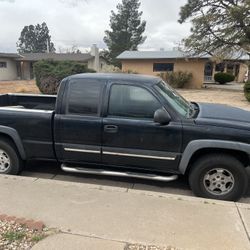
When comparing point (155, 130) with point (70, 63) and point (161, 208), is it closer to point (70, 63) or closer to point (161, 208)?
point (161, 208)

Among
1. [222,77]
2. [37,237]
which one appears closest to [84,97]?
[37,237]

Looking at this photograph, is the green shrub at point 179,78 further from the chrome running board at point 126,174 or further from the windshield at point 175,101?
the chrome running board at point 126,174

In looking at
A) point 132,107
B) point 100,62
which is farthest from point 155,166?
point 100,62

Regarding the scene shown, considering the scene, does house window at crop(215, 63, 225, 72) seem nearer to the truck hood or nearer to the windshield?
the truck hood

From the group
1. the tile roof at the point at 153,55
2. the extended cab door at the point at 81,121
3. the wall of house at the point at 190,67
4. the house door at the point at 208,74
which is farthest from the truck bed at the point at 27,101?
the house door at the point at 208,74

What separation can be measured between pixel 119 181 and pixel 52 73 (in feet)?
48.5

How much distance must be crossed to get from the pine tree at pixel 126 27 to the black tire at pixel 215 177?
4954cm

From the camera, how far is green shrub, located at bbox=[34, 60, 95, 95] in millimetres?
18266

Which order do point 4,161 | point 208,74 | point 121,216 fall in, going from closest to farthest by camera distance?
point 121,216 → point 4,161 → point 208,74

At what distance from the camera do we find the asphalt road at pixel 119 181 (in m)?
4.76

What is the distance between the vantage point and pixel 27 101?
6.57 m

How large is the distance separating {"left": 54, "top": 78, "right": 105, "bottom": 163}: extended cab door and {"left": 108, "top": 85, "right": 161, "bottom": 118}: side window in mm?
220

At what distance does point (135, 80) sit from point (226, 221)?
236 cm

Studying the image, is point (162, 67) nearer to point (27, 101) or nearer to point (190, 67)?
point (190, 67)
